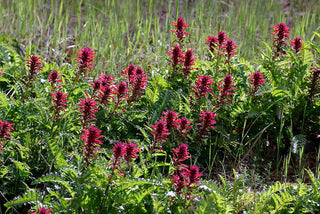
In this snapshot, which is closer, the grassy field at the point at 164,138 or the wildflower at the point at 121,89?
the grassy field at the point at 164,138

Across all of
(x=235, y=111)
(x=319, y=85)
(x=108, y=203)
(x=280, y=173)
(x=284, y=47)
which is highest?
(x=284, y=47)

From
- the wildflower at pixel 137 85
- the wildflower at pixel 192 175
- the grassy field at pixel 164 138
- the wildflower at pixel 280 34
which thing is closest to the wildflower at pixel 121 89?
the grassy field at pixel 164 138

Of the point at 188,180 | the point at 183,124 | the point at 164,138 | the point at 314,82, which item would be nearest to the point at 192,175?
the point at 188,180

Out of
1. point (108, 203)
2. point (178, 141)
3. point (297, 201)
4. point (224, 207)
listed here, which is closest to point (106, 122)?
point (178, 141)

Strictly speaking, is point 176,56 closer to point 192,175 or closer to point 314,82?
point 314,82

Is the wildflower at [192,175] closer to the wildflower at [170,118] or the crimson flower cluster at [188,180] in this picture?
the crimson flower cluster at [188,180]

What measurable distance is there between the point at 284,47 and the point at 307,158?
87 cm

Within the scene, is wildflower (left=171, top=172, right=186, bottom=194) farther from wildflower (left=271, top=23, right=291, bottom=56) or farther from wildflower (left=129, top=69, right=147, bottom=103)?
wildflower (left=271, top=23, right=291, bottom=56)

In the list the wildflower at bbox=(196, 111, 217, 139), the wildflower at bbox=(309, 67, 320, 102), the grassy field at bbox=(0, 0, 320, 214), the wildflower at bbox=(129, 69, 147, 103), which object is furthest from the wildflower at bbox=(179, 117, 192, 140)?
the wildflower at bbox=(309, 67, 320, 102)

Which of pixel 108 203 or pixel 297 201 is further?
pixel 297 201

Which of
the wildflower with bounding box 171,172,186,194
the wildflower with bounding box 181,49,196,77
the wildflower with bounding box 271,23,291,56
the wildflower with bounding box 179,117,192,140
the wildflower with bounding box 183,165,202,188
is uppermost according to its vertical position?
the wildflower with bounding box 271,23,291,56

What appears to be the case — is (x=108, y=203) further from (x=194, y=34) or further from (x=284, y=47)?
(x=194, y=34)

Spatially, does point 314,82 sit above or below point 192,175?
above

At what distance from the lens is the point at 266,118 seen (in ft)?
9.78
